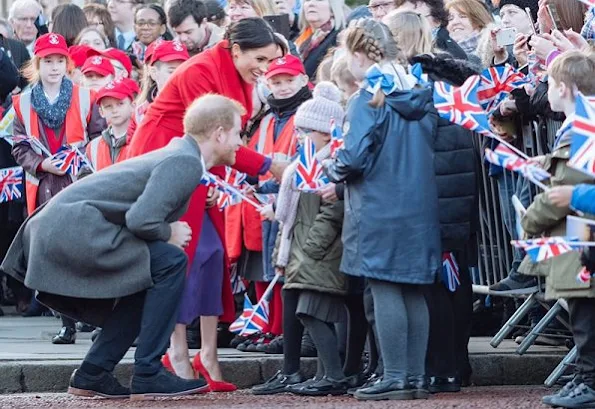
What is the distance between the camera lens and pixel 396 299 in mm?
8633

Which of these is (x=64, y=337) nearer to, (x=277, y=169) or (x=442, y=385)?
(x=277, y=169)

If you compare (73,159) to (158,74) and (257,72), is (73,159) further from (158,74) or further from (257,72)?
(257,72)

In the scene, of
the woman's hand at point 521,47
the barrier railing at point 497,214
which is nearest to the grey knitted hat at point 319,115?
the barrier railing at point 497,214

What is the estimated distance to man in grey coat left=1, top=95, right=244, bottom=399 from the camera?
329 inches

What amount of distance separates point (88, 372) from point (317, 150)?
1799 mm

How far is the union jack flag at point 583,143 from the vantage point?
7410mm

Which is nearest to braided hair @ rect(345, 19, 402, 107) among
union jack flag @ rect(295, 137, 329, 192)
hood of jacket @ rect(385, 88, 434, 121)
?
hood of jacket @ rect(385, 88, 434, 121)

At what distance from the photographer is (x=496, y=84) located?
9.70 m

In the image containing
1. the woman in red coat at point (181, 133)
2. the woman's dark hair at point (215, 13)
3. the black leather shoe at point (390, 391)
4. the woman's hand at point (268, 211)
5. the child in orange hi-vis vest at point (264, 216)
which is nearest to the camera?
the black leather shoe at point (390, 391)

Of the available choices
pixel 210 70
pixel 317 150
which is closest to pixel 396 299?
pixel 317 150

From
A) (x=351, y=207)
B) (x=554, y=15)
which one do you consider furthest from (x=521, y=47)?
(x=351, y=207)

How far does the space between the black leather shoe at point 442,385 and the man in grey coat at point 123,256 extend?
128cm

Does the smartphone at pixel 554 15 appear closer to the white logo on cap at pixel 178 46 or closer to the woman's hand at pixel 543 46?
the woman's hand at pixel 543 46

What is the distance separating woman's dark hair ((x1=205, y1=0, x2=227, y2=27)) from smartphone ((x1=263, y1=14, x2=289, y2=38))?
2.38 ft
